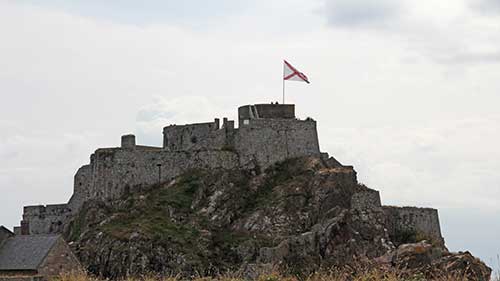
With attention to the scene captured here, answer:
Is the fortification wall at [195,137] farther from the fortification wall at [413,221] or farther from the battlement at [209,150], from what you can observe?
the fortification wall at [413,221]

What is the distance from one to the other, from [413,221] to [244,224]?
39.3ft

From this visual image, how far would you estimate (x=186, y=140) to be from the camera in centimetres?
8188

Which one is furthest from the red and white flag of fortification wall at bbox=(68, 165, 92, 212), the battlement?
fortification wall at bbox=(68, 165, 92, 212)

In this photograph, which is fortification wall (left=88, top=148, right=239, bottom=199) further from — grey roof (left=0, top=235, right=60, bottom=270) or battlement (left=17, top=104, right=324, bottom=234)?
grey roof (left=0, top=235, right=60, bottom=270)

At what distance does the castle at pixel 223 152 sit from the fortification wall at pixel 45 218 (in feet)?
18.0

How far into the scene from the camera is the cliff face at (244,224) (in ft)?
229

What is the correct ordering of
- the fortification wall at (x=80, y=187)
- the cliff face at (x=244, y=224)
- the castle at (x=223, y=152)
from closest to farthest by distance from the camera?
the cliff face at (x=244, y=224)
the castle at (x=223, y=152)
the fortification wall at (x=80, y=187)

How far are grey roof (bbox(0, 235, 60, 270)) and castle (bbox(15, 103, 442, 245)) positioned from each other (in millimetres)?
13415

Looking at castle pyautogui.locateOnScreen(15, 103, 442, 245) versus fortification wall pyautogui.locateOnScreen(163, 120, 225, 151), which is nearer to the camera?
castle pyautogui.locateOnScreen(15, 103, 442, 245)

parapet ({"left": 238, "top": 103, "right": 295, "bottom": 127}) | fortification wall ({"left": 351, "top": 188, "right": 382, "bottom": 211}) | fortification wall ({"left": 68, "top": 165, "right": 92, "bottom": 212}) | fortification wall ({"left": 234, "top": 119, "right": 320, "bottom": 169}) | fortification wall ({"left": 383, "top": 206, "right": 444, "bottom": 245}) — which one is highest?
parapet ({"left": 238, "top": 103, "right": 295, "bottom": 127})

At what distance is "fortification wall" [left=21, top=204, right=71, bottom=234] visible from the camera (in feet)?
289

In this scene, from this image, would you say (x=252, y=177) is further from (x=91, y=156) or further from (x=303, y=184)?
(x=91, y=156)

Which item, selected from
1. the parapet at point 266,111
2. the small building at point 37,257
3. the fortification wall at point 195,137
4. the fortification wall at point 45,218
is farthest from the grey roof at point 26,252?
the parapet at point 266,111

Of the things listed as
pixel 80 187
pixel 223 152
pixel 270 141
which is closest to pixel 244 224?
pixel 223 152
